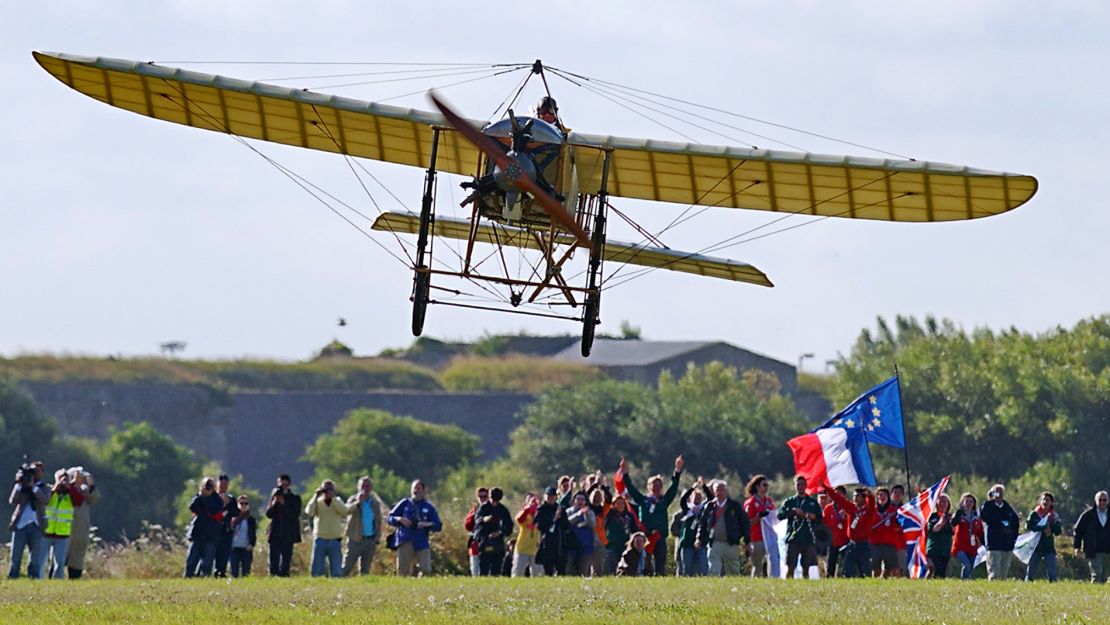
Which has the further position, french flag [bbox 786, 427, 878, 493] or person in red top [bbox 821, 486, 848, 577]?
french flag [bbox 786, 427, 878, 493]

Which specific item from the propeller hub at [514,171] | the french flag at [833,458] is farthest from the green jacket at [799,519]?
the propeller hub at [514,171]

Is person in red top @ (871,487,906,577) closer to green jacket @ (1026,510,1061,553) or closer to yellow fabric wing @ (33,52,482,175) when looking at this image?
green jacket @ (1026,510,1061,553)

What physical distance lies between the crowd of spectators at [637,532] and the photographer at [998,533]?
13 millimetres

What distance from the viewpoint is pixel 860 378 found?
71.4m

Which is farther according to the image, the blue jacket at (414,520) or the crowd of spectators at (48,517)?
the blue jacket at (414,520)

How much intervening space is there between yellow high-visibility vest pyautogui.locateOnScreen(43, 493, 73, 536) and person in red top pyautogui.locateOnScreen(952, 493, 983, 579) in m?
11.4

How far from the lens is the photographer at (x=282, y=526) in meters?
24.6

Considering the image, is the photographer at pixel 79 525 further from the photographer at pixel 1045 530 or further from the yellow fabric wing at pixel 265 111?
the photographer at pixel 1045 530

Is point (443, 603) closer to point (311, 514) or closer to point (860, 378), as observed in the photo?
point (311, 514)

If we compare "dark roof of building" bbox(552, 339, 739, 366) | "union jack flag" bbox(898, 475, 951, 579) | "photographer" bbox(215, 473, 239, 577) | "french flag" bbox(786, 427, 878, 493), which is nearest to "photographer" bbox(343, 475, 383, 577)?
"photographer" bbox(215, 473, 239, 577)

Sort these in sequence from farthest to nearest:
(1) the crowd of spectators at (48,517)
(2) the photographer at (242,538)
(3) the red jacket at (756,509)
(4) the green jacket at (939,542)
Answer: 1. (4) the green jacket at (939,542)
2. (3) the red jacket at (756,509)
3. (2) the photographer at (242,538)
4. (1) the crowd of spectators at (48,517)

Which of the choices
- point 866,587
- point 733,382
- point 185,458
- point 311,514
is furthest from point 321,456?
point 866,587

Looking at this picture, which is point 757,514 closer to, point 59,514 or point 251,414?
point 59,514

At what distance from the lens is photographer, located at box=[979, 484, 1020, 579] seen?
2456cm
